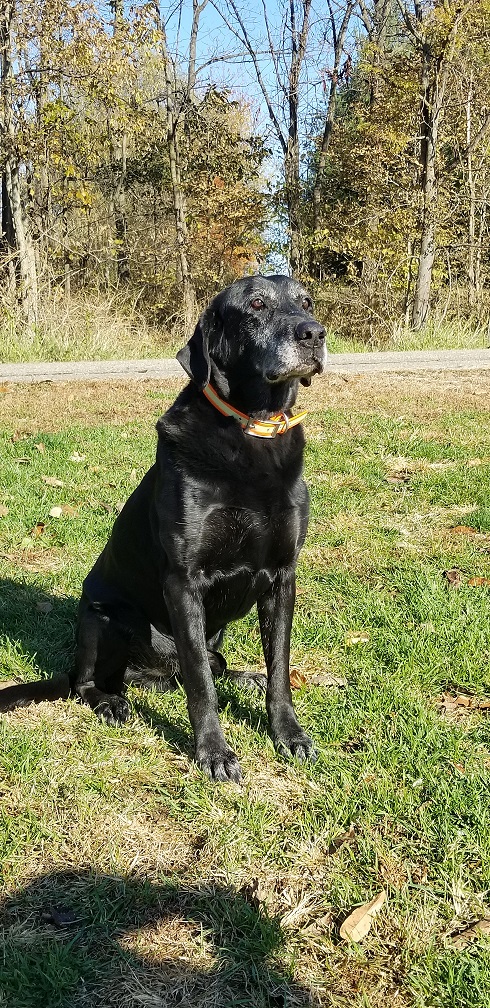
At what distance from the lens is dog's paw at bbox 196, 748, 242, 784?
2674 mm

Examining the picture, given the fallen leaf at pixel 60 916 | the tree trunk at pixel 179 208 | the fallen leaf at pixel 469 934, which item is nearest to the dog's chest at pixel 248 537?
the fallen leaf at pixel 60 916

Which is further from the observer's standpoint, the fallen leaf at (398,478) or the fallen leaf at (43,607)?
the fallen leaf at (398,478)

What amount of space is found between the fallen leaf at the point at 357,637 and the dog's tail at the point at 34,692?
4.11 ft

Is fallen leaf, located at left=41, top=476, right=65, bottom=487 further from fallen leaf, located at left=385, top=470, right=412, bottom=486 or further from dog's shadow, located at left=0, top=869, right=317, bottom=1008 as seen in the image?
dog's shadow, located at left=0, top=869, right=317, bottom=1008

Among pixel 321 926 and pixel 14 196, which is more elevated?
pixel 14 196

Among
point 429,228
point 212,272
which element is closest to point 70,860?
point 429,228

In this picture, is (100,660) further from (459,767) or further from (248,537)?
(459,767)

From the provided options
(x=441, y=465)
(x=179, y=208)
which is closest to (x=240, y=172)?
(x=179, y=208)

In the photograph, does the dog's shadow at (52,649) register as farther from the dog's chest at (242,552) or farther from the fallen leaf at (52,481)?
the fallen leaf at (52,481)

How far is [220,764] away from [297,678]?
752 mm

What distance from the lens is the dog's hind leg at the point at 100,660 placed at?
10.4 ft

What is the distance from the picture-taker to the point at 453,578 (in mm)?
4254

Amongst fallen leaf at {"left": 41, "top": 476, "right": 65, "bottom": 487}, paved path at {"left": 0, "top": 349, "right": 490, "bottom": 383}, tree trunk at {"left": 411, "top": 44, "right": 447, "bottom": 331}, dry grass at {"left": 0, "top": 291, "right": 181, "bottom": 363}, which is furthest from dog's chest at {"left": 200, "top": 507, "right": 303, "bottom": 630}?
tree trunk at {"left": 411, "top": 44, "right": 447, "bottom": 331}

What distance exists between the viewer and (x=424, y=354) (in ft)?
40.7
